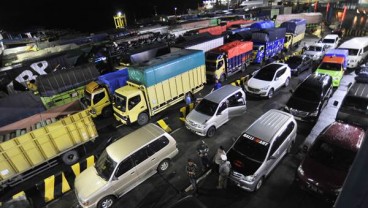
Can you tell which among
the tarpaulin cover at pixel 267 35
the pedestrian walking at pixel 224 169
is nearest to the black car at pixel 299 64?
the tarpaulin cover at pixel 267 35

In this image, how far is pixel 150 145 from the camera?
8953 millimetres

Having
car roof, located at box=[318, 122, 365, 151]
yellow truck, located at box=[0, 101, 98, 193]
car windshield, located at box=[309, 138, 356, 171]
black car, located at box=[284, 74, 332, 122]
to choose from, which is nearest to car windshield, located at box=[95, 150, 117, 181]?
yellow truck, located at box=[0, 101, 98, 193]

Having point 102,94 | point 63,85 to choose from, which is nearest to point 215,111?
point 102,94

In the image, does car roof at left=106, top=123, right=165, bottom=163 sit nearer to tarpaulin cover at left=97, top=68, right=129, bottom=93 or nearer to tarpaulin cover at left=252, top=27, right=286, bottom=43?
tarpaulin cover at left=97, top=68, right=129, bottom=93

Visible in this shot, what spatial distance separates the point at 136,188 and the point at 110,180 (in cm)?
144

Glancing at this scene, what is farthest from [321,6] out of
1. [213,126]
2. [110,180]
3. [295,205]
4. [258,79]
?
[110,180]

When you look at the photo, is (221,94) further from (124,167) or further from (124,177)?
(124,177)

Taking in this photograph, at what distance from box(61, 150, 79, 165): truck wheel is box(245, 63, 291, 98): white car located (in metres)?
11.7

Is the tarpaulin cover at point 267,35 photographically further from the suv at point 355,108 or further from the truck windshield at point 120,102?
the truck windshield at point 120,102

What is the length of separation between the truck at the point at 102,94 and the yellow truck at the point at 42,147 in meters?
3.68

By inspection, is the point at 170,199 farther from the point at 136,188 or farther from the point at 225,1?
the point at 225,1

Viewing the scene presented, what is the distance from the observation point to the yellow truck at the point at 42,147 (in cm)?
884

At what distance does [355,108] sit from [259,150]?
6.68 m

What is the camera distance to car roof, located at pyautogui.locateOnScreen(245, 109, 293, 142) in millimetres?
8539
